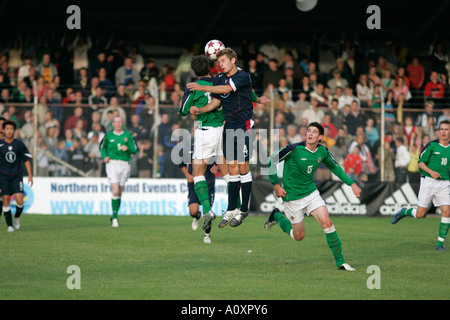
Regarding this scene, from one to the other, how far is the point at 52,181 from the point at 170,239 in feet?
24.7

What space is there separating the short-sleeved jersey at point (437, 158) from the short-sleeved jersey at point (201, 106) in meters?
4.44

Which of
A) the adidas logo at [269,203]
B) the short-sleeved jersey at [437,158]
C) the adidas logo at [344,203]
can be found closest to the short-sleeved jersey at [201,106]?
the short-sleeved jersey at [437,158]

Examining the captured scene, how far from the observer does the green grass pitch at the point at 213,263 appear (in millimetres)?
8227

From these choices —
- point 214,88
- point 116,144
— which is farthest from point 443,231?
point 116,144

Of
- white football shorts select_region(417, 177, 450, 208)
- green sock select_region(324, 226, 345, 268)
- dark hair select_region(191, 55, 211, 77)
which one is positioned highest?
dark hair select_region(191, 55, 211, 77)

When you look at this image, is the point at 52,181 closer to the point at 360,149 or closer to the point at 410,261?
the point at 360,149

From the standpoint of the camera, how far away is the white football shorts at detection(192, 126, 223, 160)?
1085 cm

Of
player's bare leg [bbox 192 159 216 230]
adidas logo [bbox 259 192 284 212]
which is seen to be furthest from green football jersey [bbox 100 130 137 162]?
player's bare leg [bbox 192 159 216 230]

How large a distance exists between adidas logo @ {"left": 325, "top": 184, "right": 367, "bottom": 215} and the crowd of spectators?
1.93ft

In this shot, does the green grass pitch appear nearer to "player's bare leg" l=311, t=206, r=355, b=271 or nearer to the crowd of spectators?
"player's bare leg" l=311, t=206, r=355, b=271

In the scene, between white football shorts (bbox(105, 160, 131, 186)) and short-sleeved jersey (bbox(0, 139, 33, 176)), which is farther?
white football shorts (bbox(105, 160, 131, 186))

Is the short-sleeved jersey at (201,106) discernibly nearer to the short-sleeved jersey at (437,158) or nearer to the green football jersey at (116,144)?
the short-sleeved jersey at (437,158)

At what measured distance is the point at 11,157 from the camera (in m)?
15.5

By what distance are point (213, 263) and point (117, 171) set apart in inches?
282
